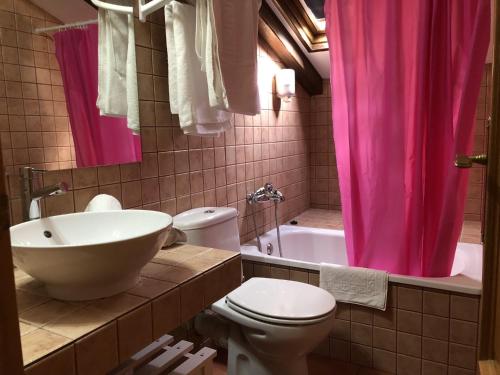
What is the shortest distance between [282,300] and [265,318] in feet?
0.50

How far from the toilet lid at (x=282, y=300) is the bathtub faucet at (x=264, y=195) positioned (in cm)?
76

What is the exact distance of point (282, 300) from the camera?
1.74 meters

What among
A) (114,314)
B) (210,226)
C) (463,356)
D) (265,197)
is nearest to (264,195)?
(265,197)

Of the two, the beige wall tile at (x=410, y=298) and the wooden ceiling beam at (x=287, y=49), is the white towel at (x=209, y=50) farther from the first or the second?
the beige wall tile at (x=410, y=298)

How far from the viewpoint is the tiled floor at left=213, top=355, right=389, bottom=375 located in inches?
81.3

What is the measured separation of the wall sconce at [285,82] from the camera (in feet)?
9.01

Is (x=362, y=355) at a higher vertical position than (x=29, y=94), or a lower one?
lower

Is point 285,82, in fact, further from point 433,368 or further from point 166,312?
point 166,312

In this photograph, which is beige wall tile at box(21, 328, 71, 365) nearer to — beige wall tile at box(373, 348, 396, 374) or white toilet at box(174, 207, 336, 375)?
white toilet at box(174, 207, 336, 375)

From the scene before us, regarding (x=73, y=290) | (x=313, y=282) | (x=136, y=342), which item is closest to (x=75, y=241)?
(x=73, y=290)

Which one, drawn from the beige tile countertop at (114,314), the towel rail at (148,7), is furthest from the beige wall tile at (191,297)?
the towel rail at (148,7)

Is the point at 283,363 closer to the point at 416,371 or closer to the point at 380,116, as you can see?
the point at 416,371

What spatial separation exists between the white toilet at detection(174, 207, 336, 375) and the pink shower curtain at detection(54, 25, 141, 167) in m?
0.47

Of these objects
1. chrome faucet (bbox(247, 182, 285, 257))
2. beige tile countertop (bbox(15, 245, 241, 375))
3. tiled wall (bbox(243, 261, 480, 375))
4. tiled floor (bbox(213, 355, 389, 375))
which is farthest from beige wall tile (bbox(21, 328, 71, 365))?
chrome faucet (bbox(247, 182, 285, 257))
